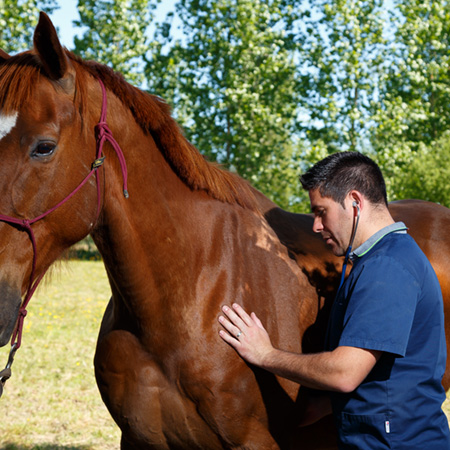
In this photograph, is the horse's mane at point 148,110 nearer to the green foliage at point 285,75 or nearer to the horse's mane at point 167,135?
the horse's mane at point 167,135

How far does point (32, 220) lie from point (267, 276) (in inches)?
45.6

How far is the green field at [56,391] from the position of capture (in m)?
4.62

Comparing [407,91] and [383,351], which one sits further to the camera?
[407,91]

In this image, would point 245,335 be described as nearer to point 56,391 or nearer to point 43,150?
point 43,150

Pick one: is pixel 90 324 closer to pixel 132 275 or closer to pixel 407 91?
pixel 132 275

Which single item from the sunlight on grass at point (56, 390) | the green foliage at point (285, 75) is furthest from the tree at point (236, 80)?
the sunlight on grass at point (56, 390)

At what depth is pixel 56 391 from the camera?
5840 mm

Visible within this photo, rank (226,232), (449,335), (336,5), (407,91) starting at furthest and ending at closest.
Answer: (407,91)
(336,5)
(449,335)
(226,232)

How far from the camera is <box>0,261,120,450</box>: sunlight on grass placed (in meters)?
4.63

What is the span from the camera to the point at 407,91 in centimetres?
1983

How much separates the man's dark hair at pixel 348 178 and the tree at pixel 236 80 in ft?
55.5

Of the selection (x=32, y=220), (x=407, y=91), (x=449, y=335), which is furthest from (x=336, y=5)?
(x=32, y=220)

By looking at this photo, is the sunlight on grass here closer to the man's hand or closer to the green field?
the green field

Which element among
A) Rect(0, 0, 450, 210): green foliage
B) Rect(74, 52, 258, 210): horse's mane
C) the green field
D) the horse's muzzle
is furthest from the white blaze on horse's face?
Rect(0, 0, 450, 210): green foliage
